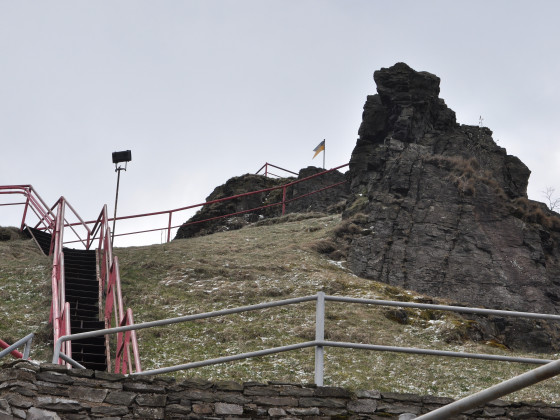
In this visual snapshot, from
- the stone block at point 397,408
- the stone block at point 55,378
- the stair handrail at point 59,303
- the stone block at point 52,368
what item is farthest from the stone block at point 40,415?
the stair handrail at point 59,303

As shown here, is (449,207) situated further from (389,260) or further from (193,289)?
(193,289)

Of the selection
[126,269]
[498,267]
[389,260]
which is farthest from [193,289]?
[498,267]

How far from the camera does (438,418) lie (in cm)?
436

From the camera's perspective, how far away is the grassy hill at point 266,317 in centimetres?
1332

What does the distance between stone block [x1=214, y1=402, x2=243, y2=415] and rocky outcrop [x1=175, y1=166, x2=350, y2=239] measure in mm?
22821

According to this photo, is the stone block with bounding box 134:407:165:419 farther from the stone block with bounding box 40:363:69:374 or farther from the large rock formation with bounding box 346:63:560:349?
the large rock formation with bounding box 346:63:560:349

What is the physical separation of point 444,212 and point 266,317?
9486mm

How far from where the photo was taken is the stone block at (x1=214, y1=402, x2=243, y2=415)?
8227mm

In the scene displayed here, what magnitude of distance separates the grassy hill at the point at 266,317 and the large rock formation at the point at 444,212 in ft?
5.29

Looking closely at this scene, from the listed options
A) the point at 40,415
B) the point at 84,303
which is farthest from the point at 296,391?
the point at 84,303

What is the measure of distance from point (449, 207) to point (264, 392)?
1752 centimetres

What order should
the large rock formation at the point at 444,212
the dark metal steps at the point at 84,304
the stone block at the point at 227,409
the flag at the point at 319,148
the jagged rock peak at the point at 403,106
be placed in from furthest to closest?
the flag at the point at 319,148 → the jagged rock peak at the point at 403,106 → the large rock formation at the point at 444,212 → the dark metal steps at the point at 84,304 → the stone block at the point at 227,409

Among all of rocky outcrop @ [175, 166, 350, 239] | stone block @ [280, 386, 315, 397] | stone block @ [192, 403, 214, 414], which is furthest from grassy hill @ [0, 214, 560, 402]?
rocky outcrop @ [175, 166, 350, 239]

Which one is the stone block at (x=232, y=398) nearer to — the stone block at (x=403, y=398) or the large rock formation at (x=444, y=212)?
the stone block at (x=403, y=398)
